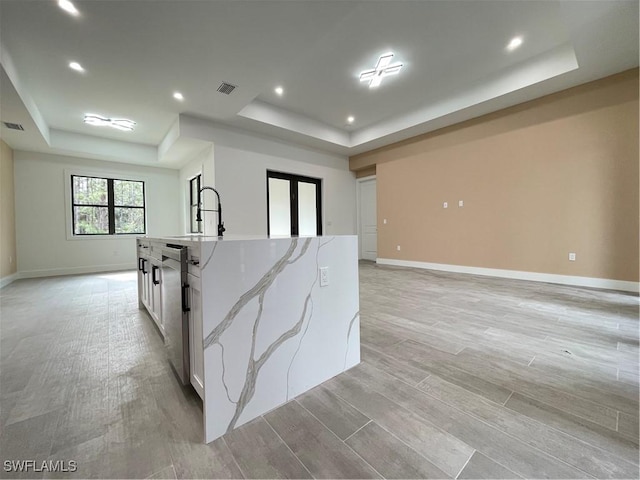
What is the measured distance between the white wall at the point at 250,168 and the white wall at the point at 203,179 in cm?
26

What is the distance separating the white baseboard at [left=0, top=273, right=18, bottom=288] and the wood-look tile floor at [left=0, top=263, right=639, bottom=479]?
124 inches

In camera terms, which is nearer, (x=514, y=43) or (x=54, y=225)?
(x=514, y=43)

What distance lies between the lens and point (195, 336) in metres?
1.29

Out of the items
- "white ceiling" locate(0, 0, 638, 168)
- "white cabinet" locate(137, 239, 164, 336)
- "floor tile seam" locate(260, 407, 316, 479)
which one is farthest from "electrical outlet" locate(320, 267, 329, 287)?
"white ceiling" locate(0, 0, 638, 168)

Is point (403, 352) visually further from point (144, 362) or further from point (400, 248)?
point (400, 248)

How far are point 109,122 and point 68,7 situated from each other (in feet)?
9.70

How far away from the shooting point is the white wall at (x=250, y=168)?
16.5 feet

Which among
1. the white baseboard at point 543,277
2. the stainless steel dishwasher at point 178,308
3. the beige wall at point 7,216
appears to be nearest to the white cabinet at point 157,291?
the stainless steel dishwasher at point 178,308

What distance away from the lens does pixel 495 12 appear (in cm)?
284

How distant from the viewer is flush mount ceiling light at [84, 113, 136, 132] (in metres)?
4.64

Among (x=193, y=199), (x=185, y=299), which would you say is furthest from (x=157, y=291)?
(x=193, y=199)

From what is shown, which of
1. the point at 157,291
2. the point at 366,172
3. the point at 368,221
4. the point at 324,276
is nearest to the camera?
the point at 324,276

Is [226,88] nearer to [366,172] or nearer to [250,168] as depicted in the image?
[250,168]

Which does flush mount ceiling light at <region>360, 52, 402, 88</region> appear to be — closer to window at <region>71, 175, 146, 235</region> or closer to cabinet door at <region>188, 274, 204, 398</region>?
cabinet door at <region>188, 274, 204, 398</region>
